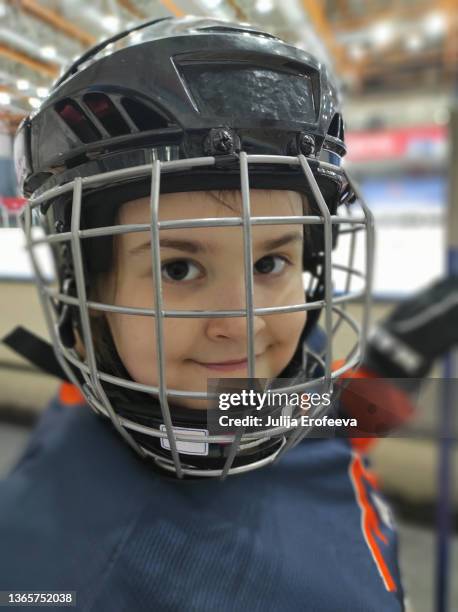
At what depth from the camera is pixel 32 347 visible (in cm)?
60

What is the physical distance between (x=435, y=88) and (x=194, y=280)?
4.47 metres

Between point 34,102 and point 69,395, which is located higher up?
point 34,102

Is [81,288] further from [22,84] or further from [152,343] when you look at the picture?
[22,84]

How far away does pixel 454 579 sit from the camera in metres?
1.19

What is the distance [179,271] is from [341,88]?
895mm

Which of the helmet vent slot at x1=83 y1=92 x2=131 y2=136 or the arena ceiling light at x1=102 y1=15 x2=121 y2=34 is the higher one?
the arena ceiling light at x1=102 y1=15 x2=121 y2=34

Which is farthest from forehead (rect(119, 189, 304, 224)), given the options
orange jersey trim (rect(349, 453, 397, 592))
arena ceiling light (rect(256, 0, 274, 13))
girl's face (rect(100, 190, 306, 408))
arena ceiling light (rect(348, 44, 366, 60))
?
arena ceiling light (rect(348, 44, 366, 60))

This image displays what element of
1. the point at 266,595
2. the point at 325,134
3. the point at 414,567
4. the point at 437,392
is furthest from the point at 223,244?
the point at 414,567

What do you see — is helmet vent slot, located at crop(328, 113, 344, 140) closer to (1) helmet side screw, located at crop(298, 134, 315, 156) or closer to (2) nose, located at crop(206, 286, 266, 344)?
(1) helmet side screw, located at crop(298, 134, 315, 156)

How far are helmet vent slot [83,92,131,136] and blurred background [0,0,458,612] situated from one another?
0.11m

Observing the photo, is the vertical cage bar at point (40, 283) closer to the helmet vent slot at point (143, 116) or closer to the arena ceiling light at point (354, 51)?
the helmet vent slot at point (143, 116)

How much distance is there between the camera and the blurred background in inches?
21.4

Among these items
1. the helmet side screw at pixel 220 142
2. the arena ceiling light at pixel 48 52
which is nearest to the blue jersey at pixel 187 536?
the helmet side screw at pixel 220 142

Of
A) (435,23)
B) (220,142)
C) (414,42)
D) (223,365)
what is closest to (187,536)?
(223,365)
